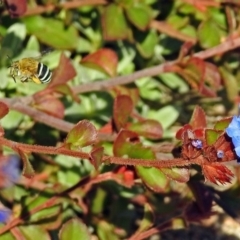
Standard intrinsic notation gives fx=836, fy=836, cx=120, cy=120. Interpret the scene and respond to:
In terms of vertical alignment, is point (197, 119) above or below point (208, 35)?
above

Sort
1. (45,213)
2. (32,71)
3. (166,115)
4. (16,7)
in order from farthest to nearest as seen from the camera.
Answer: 1. (166,115)
2. (16,7)
3. (45,213)
4. (32,71)

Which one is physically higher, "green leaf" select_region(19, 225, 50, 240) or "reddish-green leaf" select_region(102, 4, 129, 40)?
"reddish-green leaf" select_region(102, 4, 129, 40)

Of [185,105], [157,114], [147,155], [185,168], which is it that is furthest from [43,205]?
[185,105]

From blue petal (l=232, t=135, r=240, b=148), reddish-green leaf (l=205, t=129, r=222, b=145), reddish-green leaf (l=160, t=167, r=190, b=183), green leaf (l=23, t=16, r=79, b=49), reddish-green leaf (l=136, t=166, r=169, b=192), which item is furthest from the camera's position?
green leaf (l=23, t=16, r=79, b=49)

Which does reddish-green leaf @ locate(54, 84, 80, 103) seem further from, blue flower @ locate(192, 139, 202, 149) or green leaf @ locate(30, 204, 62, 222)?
blue flower @ locate(192, 139, 202, 149)

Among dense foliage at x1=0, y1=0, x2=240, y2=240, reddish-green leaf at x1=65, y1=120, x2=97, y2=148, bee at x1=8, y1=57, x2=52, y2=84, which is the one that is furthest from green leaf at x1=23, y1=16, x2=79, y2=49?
reddish-green leaf at x1=65, y1=120, x2=97, y2=148

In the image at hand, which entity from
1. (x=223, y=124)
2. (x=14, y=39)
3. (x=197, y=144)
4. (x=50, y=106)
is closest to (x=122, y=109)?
(x=50, y=106)

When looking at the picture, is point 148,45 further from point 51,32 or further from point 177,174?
point 177,174

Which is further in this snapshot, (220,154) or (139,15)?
(139,15)
